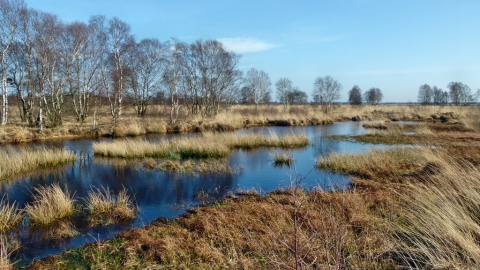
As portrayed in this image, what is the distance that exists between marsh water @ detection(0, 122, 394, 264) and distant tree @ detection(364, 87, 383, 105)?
7528 centimetres

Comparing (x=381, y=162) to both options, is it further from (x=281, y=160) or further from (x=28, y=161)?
(x=28, y=161)

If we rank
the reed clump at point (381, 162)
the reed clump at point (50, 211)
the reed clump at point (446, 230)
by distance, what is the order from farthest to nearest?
the reed clump at point (381, 162) → the reed clump at point (50, 211) → the reed clump at point (446, 230)

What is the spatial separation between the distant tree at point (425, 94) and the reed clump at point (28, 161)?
309ft

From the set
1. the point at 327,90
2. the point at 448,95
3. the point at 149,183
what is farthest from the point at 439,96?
the point at 149,183

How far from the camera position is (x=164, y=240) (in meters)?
5.04

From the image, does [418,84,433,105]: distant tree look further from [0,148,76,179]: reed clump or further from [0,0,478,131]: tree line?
[0,148,76,179]: reed clump

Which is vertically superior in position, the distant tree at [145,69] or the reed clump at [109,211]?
the distant tree at [145,69]

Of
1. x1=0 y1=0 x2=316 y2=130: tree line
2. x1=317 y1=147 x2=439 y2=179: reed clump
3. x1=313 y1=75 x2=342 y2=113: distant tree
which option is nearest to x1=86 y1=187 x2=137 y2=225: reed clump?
x1=317 y1=147 x2=439 y2=179: reed clump

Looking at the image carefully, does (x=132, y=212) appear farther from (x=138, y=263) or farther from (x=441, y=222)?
(x=441, y=222)

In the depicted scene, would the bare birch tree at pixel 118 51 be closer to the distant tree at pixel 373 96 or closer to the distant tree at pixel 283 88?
the distant tree at pixel 283 88

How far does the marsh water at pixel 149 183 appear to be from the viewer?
236 inches

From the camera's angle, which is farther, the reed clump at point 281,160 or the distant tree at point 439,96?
the distant tree at point 439,96

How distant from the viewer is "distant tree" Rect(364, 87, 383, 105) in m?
82.6

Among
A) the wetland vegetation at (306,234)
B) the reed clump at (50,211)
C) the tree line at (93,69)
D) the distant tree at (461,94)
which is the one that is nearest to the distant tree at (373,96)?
the distant tree at (461,94)
